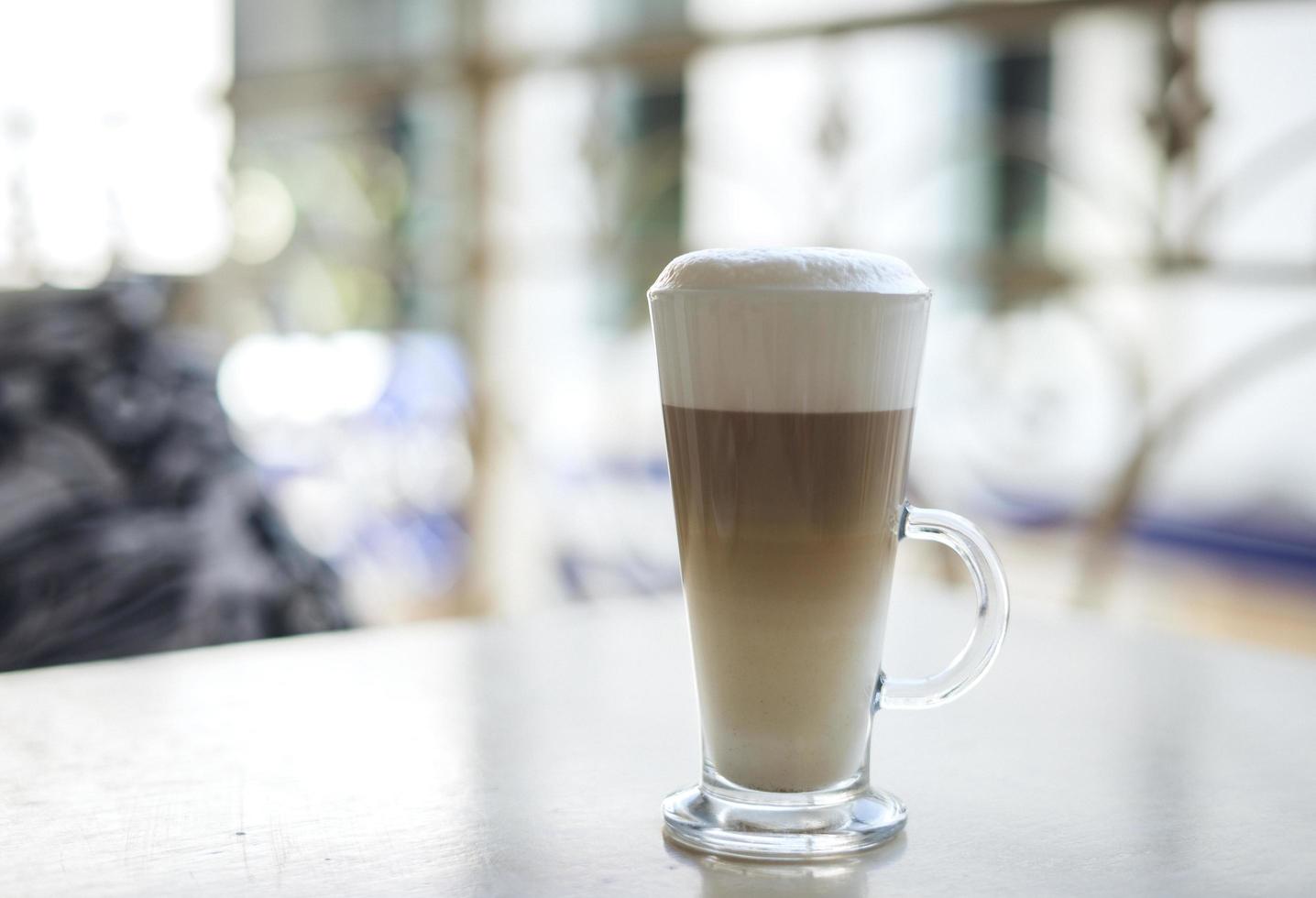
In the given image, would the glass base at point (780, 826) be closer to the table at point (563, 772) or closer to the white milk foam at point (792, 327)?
the table at point (563, 772)

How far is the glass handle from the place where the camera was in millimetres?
692

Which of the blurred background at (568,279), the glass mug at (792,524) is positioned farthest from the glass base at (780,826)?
the blurred background at (568,279)

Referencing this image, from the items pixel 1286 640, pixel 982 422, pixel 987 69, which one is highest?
pixel 987 69

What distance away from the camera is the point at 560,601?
3.14 metres

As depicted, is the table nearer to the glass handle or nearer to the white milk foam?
the glass handle

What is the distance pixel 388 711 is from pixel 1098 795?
409 millimetres

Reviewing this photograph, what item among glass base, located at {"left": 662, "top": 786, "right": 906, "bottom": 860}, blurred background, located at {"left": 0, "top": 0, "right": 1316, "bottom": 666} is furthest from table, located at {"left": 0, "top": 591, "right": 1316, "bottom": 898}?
blurred background, located at {"left": 0, "top": 0, "right": 1316, "bottom": 666}

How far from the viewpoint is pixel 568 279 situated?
3033 millimetres

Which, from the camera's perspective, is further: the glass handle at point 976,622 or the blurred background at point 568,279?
the blurred background at point 568,279

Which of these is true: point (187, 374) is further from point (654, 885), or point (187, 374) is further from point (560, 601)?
point (560, 601)

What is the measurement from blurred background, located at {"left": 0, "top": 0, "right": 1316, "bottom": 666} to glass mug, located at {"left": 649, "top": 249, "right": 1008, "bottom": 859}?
0.92 metres

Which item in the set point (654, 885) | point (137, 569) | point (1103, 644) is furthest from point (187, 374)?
point (654, 885)

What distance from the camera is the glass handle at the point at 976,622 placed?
2.27ft

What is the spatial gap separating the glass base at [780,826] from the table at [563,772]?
12 mm
